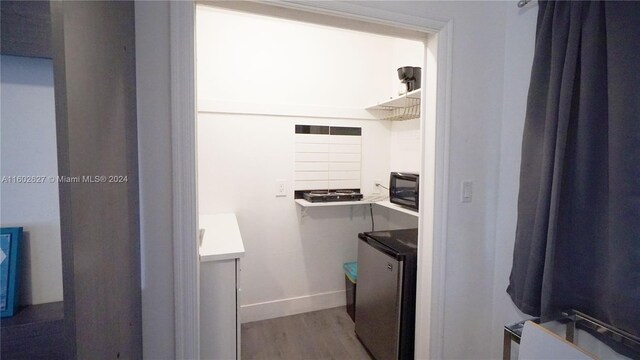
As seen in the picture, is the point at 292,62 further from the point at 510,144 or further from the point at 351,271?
the point at 351,271

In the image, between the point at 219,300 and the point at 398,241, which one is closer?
the point at 219,300

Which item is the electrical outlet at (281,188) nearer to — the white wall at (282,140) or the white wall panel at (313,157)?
the white wall at (282,140)

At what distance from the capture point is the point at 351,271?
2391 millimetres

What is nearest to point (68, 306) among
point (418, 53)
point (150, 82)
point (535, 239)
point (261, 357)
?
point (150, 82)

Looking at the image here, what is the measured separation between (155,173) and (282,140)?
140cm

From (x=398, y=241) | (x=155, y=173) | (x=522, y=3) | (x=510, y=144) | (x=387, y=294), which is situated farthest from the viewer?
(x=398, y=241)

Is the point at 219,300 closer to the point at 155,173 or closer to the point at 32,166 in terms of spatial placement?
the point at 155,173

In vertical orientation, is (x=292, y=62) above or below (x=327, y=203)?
above

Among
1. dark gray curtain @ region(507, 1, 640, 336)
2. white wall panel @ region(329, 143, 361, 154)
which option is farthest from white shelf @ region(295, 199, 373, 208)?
dark gray curtain @ region(507, 1, 640, 336)

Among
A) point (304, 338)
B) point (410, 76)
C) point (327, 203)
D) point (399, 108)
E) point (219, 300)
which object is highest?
point (410, 76)

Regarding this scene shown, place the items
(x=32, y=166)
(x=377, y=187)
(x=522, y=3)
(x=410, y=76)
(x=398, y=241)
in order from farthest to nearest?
(x=377, y=187), (x=410, y=76), (x=398, y=241), (x=522, y=3), (x=32, y=166)

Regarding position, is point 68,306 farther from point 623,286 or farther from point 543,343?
point 623,286

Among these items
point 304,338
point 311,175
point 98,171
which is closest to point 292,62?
point 311,175

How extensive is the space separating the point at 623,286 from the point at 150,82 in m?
1.76
